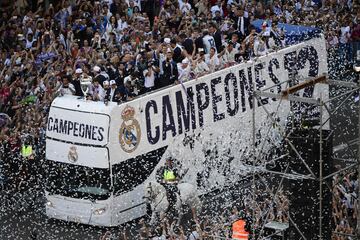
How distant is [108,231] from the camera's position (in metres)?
24.9

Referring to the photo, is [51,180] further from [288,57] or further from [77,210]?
[288,57]

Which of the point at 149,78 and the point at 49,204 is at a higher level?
the point at 149,78

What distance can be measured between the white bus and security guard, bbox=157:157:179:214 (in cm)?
15

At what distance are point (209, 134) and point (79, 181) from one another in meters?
3.01

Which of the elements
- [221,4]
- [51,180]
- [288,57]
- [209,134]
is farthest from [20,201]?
[221,4]

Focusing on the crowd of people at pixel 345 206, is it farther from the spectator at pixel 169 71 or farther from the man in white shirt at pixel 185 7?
the man in white shirt at pixel 185 7

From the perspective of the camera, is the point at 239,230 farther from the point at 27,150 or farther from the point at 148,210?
the point at 27,150

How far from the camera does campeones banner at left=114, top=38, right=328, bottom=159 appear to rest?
81.7 ft

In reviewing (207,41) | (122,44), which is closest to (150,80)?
(207,41)

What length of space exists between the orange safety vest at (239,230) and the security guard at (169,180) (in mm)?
5094

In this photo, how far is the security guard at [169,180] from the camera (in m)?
25.0

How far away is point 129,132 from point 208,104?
224cm

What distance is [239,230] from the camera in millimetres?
19656

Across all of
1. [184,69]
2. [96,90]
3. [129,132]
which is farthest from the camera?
[184,69]
